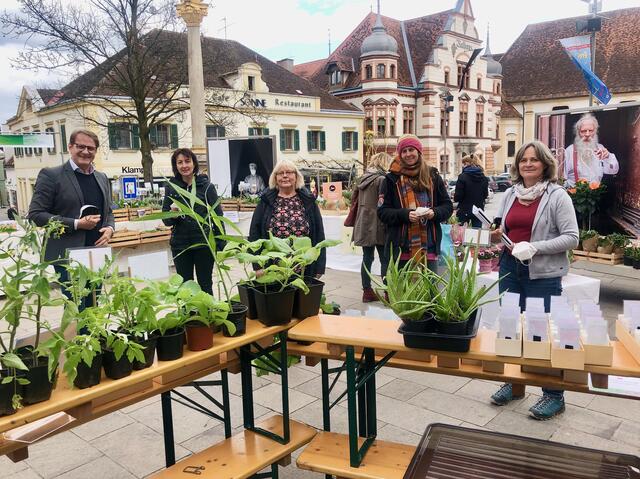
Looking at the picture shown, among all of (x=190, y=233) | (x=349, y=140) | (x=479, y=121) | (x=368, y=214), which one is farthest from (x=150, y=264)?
(x=479, y=121)

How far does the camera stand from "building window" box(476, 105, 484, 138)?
1598 inches

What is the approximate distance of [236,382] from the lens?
13.6 feet

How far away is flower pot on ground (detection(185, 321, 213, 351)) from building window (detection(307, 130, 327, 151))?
97.5ft

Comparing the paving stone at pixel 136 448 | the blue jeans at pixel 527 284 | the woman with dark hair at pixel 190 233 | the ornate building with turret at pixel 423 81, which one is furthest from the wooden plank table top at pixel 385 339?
the ornate building with turret at pixel 423 81

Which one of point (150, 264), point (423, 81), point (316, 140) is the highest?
point (423, 81)

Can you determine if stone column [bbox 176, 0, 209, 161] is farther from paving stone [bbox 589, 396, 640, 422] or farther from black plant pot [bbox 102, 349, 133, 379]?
black plant pot [bbox 102, 349, 133, 379]

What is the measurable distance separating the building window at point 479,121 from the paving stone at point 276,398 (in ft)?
130

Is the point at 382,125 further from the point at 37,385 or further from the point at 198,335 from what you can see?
the point at 37,385

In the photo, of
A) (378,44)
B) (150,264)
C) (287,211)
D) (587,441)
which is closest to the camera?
(587,441)

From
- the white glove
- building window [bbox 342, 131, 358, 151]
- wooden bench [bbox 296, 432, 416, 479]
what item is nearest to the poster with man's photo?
the white glove

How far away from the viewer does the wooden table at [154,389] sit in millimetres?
1641

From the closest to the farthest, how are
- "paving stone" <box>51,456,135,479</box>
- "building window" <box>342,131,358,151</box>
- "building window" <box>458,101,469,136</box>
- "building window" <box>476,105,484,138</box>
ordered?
"paving stone" <box>51,456,135,479</box>, "building window" <box>342,131,358,151</box>, "building window" <box>458,101,469,136</box>, "building window" <box>476,105,484,138</box>

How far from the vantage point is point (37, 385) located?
1.61 meters

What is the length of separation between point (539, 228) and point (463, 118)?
127 ft
